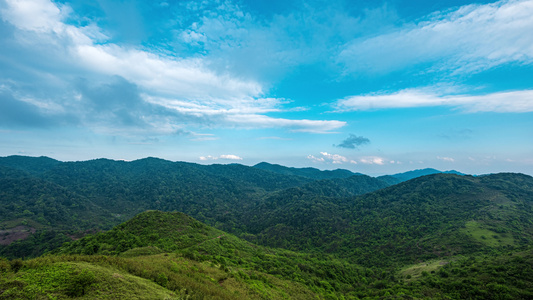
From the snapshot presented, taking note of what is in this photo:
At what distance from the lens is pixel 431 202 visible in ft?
481

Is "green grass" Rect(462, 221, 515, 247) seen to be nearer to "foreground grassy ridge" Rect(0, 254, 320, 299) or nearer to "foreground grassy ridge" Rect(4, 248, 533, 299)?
"foreground grassy ridge" Rect(4, 248, 533, 299)

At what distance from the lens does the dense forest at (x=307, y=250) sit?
702 inches

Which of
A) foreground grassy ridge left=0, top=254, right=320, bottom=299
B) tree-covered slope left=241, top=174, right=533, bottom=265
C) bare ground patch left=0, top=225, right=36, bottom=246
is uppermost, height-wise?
foreground grassy ridge left=0, top=254, right=320, bottom=299

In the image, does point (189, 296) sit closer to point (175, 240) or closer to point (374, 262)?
point (175, 240)

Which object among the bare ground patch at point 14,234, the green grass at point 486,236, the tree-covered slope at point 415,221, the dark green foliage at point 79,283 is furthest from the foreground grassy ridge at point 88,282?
the bare ground patch at point 14,234

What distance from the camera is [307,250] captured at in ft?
378

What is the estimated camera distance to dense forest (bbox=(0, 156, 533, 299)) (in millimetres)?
17828

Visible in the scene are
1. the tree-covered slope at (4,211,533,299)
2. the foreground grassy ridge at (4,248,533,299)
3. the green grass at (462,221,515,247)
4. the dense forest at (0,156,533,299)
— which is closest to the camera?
the foreground grassy ridge at (4,248,533,299)

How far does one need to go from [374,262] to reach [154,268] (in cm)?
9325

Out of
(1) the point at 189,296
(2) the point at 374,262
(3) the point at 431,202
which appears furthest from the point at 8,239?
(3) the point at 431,202

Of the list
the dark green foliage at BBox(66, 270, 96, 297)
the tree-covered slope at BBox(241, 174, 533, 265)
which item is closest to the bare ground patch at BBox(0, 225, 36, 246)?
the tree-covered slope at BBox(241, 174, 533, 265)

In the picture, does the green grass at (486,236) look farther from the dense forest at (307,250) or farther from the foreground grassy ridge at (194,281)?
the foreground grassy ridge at (194,281)

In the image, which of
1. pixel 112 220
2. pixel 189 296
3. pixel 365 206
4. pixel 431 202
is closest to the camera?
pixel 189 296

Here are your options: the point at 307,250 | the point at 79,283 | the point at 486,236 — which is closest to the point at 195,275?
the point at 79,283
